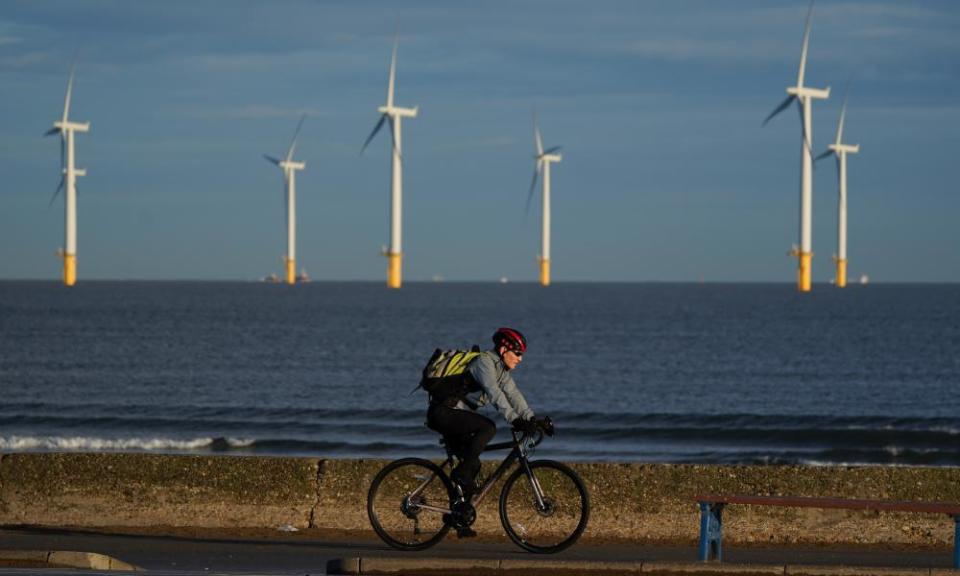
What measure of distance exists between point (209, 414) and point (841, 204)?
156964mm

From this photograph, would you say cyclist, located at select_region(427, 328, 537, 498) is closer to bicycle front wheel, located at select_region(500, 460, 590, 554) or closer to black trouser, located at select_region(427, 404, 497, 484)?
black trouser, located at select_region(427, 404, 497, 484)

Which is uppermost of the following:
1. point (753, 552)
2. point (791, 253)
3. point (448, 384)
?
point (791, 253)

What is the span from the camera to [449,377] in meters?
13.0

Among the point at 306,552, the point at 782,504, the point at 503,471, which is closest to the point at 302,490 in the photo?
the point at 306,552

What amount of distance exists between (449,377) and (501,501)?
3.82ft

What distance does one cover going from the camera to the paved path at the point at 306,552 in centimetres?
1307

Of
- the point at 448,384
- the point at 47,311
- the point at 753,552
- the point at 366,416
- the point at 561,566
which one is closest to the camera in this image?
the point at 561,566

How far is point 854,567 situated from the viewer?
39.5 feet

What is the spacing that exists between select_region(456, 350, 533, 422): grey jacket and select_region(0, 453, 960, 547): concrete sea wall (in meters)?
2.20

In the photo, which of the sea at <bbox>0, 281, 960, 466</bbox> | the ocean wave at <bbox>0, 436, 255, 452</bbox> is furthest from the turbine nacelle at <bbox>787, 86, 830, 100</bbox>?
the ocean wave at <bbox>0, 436, 255, 452</bbox>

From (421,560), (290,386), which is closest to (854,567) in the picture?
(421,560)

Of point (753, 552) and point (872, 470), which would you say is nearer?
point (753, 552)

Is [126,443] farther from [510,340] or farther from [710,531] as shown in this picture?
[710,531]

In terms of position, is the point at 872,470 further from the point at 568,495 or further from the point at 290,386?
the point at 290,386
